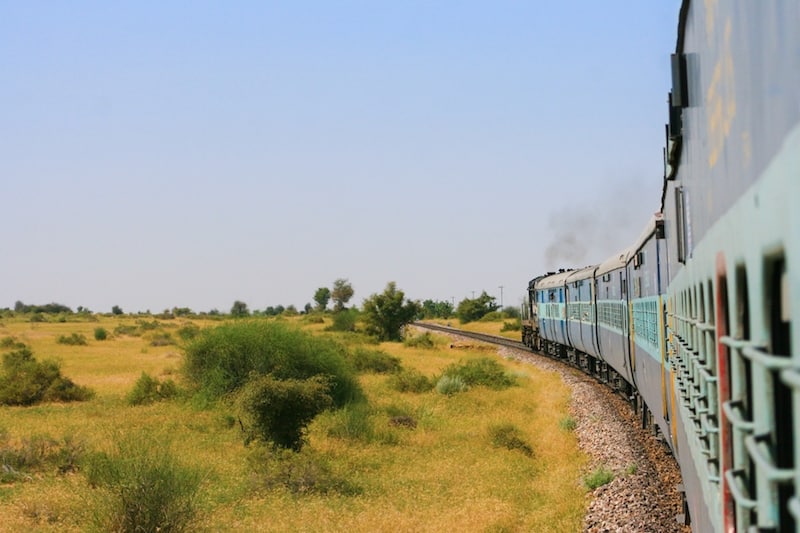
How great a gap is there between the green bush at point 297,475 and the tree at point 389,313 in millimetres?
44817

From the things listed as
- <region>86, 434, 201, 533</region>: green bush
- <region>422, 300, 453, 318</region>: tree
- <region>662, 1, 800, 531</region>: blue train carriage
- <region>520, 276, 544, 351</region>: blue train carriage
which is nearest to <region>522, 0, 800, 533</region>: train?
<region>662, 1, 800, 531</region>: blue train carriage

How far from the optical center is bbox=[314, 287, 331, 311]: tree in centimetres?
14250

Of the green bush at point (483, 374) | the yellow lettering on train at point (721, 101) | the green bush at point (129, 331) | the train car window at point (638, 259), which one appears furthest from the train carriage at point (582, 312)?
the green bush at point (129, 331)

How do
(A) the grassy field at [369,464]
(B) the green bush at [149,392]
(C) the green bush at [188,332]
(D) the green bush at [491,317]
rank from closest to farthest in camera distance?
1. (A) the grassy field at [369,464]
2. (B) the green bush at [149,392]
3. (C) the green bush at [188,332]
4. (D) the green bush at [491,317]

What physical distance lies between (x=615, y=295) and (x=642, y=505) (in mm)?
7612

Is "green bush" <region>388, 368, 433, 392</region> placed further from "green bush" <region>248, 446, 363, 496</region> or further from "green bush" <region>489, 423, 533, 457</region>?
"green bush" <region>248, 446, 363, 496</region>

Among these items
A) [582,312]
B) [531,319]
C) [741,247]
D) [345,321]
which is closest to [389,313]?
[345,321]

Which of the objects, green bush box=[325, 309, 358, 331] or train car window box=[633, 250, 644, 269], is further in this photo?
green bush box=[325, 309, 358, 331]

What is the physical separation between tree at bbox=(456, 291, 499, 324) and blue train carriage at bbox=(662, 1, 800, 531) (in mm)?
101212

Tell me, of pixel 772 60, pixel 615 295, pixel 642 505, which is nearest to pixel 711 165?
pixel 772 60

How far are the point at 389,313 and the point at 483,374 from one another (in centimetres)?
3173

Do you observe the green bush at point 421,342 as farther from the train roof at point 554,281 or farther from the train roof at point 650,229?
the train roof at point 650,229

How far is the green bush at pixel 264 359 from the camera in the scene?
82.6 feet

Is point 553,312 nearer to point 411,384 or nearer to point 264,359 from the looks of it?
point 411,384
